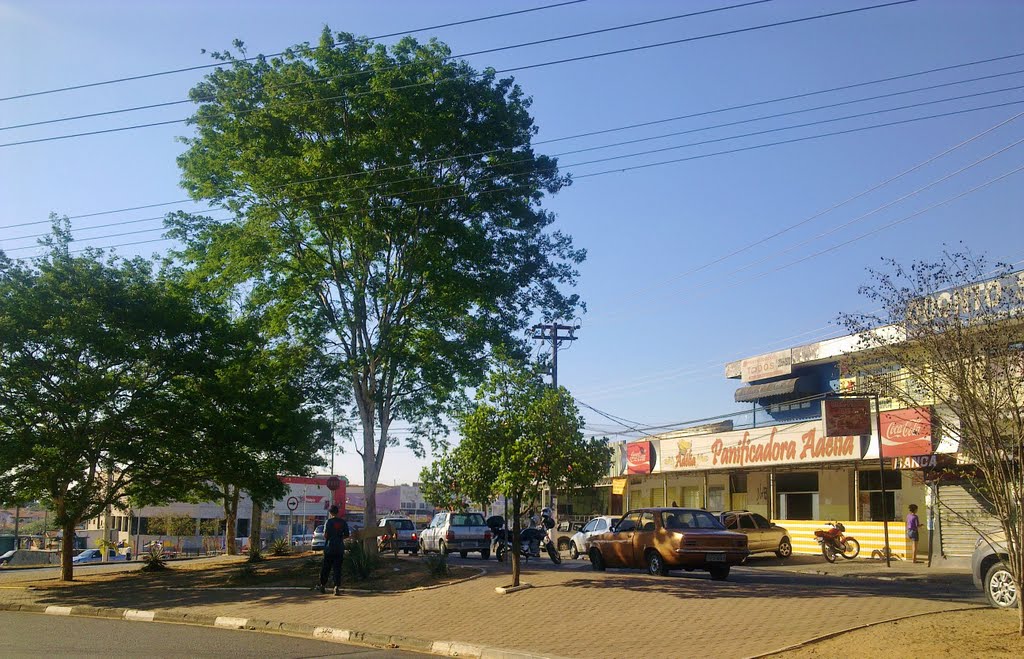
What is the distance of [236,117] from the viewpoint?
70.9 feet

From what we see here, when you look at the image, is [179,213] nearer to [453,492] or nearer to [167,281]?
[167,281]

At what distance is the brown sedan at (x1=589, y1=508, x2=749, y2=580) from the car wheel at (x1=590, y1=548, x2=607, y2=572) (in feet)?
0.08

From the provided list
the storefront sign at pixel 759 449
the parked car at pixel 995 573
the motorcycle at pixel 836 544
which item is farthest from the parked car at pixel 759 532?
the parked car at pixel 995 573

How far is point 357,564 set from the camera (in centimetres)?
2127

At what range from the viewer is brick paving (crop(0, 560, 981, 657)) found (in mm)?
12297

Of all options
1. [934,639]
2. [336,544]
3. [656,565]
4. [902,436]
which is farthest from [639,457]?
[934,639]

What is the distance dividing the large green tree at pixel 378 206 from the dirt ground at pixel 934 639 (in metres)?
13.0

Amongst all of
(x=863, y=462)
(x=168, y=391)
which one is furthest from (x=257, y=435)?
(x=863, y=462)

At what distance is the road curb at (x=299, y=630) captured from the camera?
12.7 m

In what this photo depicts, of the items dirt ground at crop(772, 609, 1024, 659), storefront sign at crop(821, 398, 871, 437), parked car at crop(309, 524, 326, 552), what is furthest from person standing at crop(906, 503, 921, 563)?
parked car at crop(309, 524, 326, 552)

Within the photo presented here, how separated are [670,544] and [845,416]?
1155 cm

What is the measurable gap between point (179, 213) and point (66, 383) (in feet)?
17.4

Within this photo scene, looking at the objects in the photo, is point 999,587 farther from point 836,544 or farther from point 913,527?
point 836,544

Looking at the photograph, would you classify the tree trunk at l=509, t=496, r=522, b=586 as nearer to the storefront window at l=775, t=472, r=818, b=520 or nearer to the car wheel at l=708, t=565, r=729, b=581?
the car wheel at l=708, t=565, r=729, b=581
